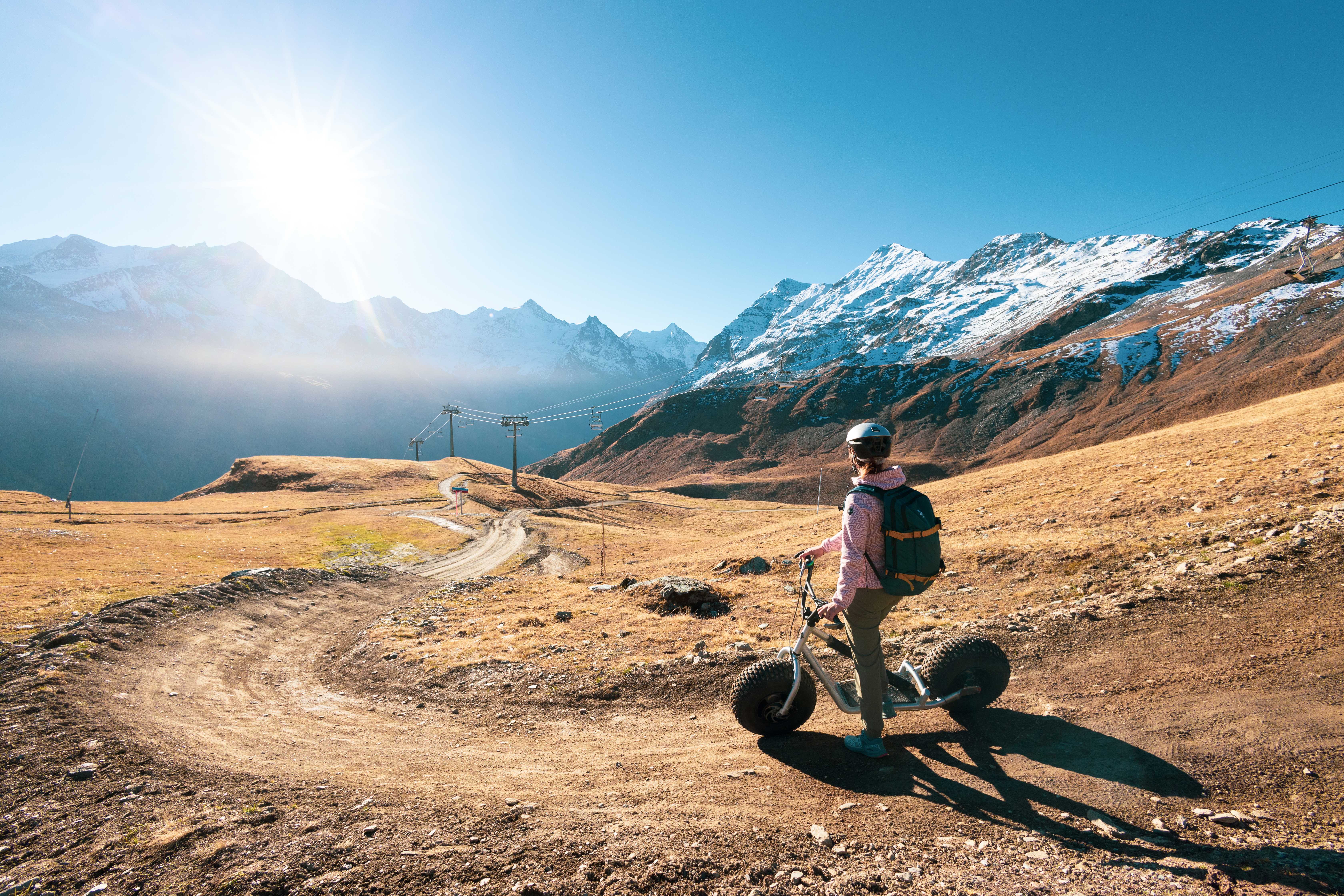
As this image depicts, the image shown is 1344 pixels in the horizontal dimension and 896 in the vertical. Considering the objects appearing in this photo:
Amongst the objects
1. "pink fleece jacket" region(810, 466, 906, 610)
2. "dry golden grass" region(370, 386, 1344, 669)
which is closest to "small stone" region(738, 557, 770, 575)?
"dry golden grass" region(370, 386, 1344, 669)

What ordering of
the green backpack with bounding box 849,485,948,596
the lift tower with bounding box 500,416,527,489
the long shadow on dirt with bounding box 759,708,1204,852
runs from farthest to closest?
the lift tower with bounding box 500,416,527,489
the green backpack with bounding box 849,485,948,596
the long shadow on dirt with bounding box 759,708,1204,852

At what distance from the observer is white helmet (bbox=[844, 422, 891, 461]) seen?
610cm

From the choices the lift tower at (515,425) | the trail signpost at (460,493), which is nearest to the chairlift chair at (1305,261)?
the trail signpost at (460,493)

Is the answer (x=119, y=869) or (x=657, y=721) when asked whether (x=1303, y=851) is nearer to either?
(x=657, y=721)

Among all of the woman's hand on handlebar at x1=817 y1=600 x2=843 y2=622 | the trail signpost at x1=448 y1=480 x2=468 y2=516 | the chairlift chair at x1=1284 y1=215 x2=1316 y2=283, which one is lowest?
the trail signpost at x1=448 y1=480 x2=468 y2=516

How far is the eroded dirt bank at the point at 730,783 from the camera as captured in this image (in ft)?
14.5

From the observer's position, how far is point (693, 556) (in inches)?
1267

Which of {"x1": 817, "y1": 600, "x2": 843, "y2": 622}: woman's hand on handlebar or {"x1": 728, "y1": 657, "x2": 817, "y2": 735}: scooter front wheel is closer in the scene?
{"x1": 817, "y1": 600, "x2": 843, "y2": 622}: woman's hand on handlebar

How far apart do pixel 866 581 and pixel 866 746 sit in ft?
7.04

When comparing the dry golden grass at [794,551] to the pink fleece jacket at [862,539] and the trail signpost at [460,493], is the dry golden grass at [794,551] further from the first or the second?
the trail signpost at [460,493]

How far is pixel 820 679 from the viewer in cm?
684

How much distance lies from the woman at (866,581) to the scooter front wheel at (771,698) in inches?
27.6

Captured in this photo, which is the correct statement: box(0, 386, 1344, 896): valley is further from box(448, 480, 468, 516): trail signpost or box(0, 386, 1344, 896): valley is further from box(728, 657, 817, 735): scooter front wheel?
box(448, 480, 468, 516): trail signpost

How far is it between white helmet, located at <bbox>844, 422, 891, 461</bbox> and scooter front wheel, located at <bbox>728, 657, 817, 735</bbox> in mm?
3037
